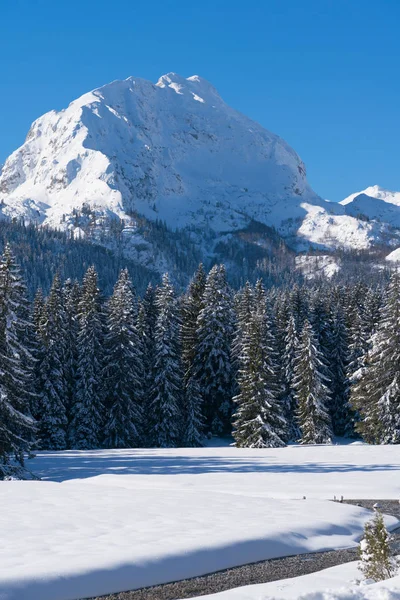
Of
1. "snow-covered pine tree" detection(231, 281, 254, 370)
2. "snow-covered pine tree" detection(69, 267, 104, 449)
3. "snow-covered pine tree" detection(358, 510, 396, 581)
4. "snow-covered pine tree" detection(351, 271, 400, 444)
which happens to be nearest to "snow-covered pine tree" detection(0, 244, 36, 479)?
"snow-covered pine tree" detection(69, 267, 104, 449)

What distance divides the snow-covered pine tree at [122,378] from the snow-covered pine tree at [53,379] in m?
3.28

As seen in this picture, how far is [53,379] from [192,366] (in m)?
11.6

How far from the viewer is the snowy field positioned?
11969 millimetres

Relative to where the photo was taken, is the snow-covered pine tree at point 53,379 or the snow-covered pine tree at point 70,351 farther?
the snow-covered pine tree at point 70,351

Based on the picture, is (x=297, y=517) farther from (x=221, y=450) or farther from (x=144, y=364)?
(x=144, y=364)

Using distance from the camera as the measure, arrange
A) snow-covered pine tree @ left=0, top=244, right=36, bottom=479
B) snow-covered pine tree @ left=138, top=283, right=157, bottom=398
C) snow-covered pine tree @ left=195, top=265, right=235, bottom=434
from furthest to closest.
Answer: snow-covered pine tree @ left=195, top=265, right=235, bottom=434
snow-covered pine tree @ left=138, top=283, right=157, bottom=398
snow-covered pine tree @ left=0, top=244, right=36, bottom=479

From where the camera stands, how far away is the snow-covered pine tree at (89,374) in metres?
46.9

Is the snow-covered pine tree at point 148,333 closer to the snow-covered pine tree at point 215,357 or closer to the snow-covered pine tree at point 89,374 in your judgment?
the snow-covered pine tree at point 89,374

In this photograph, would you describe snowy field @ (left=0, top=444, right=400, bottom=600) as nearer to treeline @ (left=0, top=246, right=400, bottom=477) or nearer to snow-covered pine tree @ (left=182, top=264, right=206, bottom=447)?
treeline @ (left=0, top=246, right=400, bottom=477)

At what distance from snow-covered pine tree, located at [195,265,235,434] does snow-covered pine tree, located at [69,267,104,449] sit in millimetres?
8416

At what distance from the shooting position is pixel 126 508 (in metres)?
17.6

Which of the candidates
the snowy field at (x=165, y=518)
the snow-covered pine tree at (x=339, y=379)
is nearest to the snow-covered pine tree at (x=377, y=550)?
the snowy field at (x=165, y=518)

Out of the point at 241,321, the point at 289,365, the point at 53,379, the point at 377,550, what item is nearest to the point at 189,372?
the point at 241,321

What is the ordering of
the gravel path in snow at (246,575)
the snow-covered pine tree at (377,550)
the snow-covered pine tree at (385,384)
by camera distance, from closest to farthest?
the snow-covered pine tree at (377,550) → the gravel path in snow at (246,575) → the snow-covered pine tree at (385,384)
